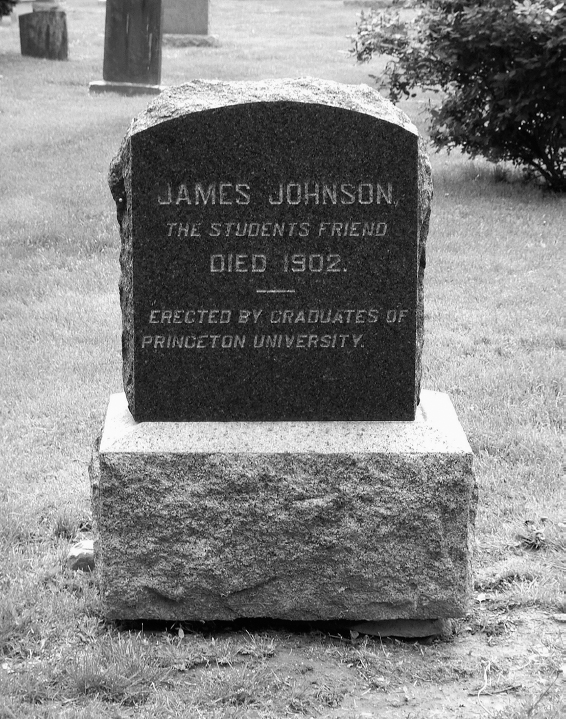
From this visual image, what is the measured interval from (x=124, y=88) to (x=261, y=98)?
1213cm

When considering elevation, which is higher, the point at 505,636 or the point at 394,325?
the point at 394,325

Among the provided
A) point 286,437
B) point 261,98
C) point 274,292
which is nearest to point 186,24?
point 261,98

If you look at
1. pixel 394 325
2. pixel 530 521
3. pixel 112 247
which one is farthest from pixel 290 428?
pixel 112 247

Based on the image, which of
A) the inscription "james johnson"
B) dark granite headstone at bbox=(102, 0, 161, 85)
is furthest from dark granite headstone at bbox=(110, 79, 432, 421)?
dark granite headstone at bbox=(102, 0, 161, 85)

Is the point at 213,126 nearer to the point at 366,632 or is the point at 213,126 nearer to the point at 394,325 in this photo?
the point at 394,325

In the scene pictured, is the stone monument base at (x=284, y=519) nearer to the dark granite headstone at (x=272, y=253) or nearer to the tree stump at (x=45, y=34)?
the dark granite headstone at (x=272, y=253)

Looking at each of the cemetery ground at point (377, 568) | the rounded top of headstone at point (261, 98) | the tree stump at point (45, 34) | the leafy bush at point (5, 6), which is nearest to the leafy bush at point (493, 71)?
the cemetery ground at point (377, 568)

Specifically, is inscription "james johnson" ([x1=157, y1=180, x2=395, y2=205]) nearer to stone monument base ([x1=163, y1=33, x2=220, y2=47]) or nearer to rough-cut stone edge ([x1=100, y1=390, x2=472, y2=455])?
rough-cut stone edge ([x1=100, y1=390, x2=472, y2=455])

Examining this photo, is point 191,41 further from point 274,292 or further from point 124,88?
point 274,292

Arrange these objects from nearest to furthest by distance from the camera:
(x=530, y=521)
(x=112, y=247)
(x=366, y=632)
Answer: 1. (x=366, y=632)
2. (x=530, y=521)
3. (x=112, y=247)

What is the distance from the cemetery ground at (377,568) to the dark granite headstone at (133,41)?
3333 millimetres

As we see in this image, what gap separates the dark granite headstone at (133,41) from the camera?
47.1ft

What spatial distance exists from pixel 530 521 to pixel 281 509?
1.47 m

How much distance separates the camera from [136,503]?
3604 mm
